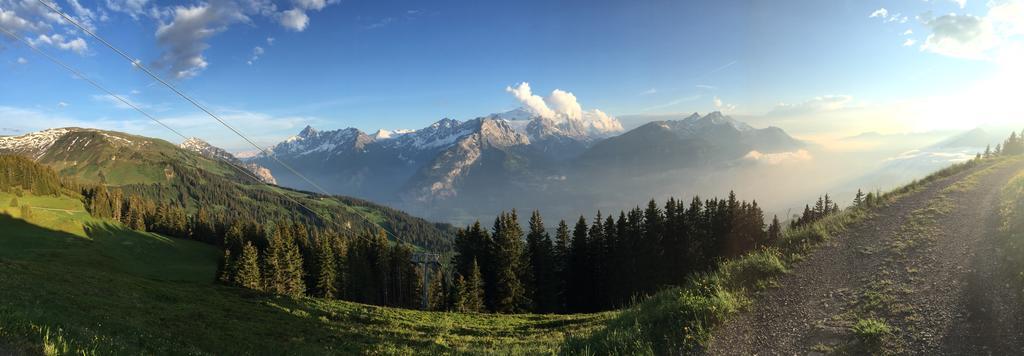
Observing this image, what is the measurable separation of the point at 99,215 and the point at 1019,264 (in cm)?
16601

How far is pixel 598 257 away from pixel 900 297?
5686 centimetres

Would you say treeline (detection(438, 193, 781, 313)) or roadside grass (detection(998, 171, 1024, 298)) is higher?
roadside grass (detection(998, 171, 1024, 298))

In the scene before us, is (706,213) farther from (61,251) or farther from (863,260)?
(61,251)

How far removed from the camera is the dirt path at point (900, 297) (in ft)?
28.6

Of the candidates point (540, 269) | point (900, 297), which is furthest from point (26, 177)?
point (900, 297)

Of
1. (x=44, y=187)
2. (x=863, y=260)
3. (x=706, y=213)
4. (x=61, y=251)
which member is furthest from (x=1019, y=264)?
(x=44, y=187)

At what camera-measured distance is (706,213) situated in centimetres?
6744

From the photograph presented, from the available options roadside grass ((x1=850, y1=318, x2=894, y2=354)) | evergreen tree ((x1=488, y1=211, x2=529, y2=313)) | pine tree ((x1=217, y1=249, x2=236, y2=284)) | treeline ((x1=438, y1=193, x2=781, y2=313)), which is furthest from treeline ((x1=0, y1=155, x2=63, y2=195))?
roadside grass ((x1=850, y1=318, x2=894, y2=354))

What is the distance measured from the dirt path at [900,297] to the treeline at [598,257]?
4631cm

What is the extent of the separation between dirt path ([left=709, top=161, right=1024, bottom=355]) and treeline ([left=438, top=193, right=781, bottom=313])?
4631cm

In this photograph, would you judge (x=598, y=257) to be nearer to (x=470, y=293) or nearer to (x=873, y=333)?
(x=470, y=293)

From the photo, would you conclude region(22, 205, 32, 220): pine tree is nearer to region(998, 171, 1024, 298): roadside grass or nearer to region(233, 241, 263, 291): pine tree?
region(233, 241, 263, 291): pine tree

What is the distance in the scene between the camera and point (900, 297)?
10508 mm

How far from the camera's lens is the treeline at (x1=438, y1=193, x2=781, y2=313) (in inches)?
2426
